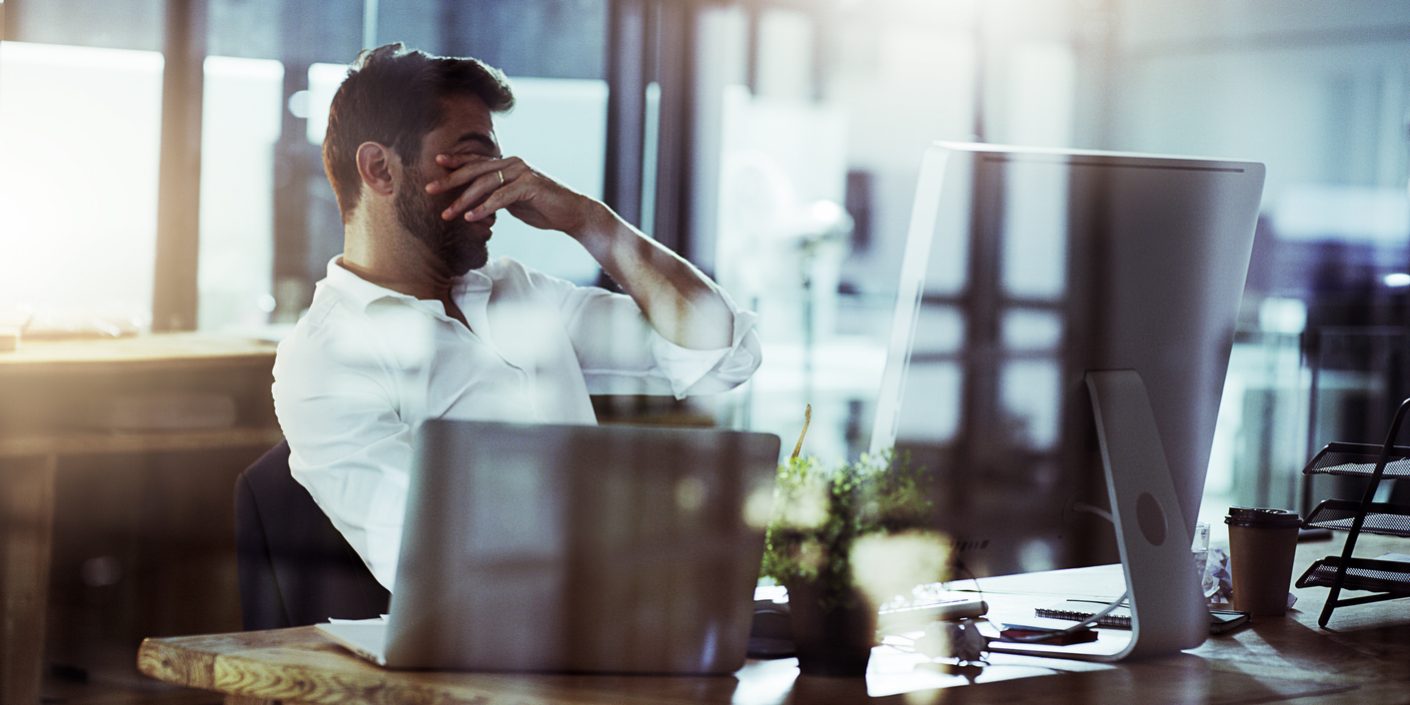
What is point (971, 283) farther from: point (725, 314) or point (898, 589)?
point (725, 314)

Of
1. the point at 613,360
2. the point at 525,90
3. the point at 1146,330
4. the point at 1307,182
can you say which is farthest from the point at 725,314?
the point at 1307,182

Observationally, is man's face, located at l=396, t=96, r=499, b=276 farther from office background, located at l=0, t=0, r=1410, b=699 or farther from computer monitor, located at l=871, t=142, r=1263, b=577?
office background, located at l=0, t=0, r=1410, b=699

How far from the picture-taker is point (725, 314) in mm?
2152

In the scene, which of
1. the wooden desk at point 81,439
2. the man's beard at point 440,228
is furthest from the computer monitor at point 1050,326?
the wooden desk at point 81,439

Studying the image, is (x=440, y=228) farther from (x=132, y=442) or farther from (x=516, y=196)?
(x=132, y=442)

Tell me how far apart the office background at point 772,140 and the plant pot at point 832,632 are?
9.52 ft

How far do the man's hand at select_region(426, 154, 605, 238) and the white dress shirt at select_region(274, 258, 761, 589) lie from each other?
0.44 ft

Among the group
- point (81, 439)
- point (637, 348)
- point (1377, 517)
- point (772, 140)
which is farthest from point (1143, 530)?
point (772, 140)

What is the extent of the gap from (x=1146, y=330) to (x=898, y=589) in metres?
0.36

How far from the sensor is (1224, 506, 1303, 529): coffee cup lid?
1.50 m

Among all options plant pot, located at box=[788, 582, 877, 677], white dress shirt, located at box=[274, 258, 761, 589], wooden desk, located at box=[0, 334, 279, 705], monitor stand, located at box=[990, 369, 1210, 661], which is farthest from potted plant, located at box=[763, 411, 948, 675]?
wooden desk, located at box=[0, 334, 279, 705]

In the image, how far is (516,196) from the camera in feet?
6.48

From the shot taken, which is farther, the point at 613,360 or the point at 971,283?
the point at 613,360

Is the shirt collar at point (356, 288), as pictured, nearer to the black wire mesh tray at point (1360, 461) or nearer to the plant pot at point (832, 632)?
the plant pot at point (832, 632)
